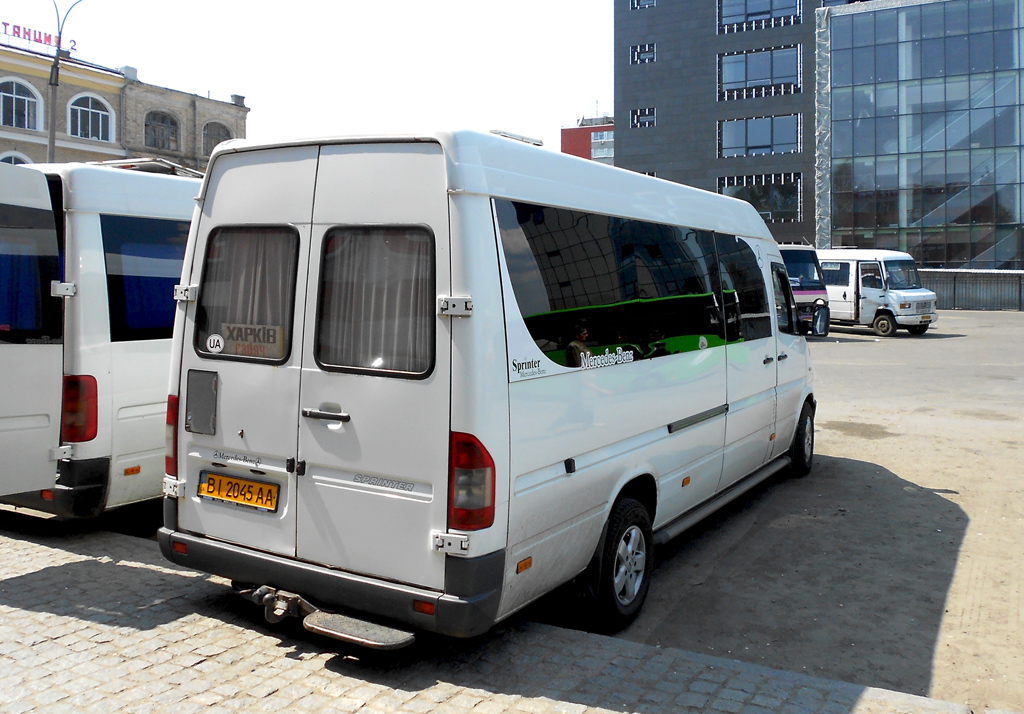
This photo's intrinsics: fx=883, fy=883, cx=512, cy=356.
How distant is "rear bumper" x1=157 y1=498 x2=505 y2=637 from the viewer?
3.87 meters

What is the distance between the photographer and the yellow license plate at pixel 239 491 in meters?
4.42

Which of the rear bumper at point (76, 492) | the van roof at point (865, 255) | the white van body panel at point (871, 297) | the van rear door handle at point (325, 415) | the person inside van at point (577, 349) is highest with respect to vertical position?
the van roof at point (865, 255)

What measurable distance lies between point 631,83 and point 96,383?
194 ft

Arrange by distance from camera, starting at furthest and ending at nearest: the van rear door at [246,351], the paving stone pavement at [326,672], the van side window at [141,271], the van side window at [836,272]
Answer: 1. the van side window at [836,272]
2. the van side window at [141,271]
3. the van rear door at [246,351]
4. the paving stone pavement at [326,672]

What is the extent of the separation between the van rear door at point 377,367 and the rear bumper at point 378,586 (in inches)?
2.5

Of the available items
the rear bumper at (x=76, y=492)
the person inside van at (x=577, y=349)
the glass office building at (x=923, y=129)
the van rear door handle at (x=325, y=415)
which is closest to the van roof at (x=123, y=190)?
the rear bumper at (x=76, y=492)

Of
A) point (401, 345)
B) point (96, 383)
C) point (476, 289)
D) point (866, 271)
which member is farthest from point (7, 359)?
point (866, 271)

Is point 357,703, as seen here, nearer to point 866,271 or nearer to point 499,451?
point 499,451

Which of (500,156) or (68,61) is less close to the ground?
(68,61)

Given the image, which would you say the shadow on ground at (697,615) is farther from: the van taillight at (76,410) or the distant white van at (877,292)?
the distant white van at (877,292)

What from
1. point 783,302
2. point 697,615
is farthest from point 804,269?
point 697,615

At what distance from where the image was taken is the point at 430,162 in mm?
3994

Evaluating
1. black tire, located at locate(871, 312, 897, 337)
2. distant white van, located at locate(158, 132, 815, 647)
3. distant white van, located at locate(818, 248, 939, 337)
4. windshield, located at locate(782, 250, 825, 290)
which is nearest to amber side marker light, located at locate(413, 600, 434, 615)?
distant white van, located at locate(158, 132, 815, 647)

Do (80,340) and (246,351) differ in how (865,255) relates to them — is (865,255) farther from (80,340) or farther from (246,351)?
(246,351)
